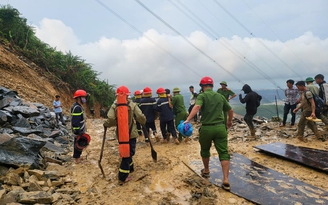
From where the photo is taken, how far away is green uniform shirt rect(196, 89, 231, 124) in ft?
12.6

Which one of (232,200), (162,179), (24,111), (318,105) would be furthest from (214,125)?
(24,111)

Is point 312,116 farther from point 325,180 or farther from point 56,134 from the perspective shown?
point 56,134

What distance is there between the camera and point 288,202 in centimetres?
317

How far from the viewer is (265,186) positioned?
3.72 metres

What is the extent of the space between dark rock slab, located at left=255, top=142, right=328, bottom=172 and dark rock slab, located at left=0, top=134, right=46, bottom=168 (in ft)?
18.3

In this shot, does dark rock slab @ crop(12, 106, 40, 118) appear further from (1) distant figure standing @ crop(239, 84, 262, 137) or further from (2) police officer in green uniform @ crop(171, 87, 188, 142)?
(1) distant figure standing @ crop(239, 84, 262, 137)

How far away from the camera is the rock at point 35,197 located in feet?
10.0

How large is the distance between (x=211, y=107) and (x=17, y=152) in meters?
3.79

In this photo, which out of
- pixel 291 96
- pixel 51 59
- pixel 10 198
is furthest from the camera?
pixel 51 59

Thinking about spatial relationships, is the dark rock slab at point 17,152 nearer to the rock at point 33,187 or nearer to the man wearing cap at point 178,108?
the rock at point 33,187

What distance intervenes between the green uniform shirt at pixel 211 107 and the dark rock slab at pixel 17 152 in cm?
344

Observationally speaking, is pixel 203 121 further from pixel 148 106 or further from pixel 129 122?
pixel 148 106

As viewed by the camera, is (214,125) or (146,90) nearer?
(214,125)

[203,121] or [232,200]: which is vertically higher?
[203,121]
